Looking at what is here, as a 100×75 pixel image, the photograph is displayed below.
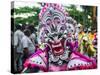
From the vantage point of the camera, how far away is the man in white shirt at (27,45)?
1467 millimetres

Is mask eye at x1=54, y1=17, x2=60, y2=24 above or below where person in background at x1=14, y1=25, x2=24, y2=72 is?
above

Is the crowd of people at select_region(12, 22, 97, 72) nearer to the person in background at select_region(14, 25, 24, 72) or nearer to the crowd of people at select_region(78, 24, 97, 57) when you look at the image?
the person in background at select_region(14, 25, 24, 72)

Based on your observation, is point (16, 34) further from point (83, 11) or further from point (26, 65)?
point (83, 11)

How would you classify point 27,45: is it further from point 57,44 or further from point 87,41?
point 87,41

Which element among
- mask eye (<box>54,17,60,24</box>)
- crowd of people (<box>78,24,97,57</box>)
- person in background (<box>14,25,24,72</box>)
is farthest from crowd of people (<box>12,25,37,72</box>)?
crowd of people (<box>78,24,97,57</box>)

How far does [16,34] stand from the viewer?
1440 mm

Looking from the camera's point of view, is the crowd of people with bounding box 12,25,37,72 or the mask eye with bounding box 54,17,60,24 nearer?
the crowd of people with bounding box 12,25,37,72

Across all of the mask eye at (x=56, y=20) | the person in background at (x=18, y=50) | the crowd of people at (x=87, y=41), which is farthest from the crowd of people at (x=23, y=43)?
the crowd of people at (x=87, y=41)

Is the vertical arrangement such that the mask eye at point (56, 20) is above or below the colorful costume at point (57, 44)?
above

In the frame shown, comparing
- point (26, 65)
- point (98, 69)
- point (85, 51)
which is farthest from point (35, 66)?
point (98, 69)

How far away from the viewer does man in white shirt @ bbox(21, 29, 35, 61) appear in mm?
1467

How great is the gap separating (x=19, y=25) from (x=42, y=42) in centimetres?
21

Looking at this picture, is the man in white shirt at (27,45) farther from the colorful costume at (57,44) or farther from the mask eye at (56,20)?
the mask eye at (56,20)

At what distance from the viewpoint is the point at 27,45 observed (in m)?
1.48
